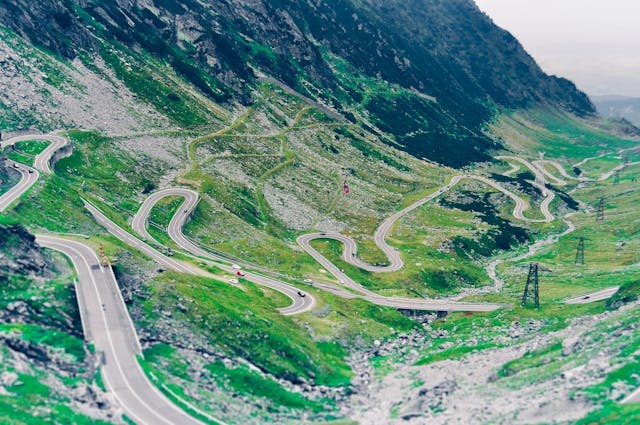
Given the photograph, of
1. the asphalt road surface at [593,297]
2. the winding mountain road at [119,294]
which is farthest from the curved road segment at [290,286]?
the asphalt road surface at [593,297]

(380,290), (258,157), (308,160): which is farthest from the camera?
(308,160)

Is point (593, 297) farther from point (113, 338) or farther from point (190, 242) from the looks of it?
point (113, 338)

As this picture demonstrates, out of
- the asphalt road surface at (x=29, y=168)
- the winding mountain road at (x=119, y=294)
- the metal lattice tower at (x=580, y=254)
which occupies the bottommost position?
the asphalt road surface at (x=29, y=168)

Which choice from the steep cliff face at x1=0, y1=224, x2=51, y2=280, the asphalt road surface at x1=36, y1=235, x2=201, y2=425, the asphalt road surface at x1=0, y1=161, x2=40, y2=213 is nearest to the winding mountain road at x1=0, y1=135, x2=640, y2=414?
the asphalt road surface at x1=36, y1=235, x2=201, y2=425

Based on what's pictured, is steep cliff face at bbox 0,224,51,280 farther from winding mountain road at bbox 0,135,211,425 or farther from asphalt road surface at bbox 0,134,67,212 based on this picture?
asphalt road surface at bbox 0,134,67,212

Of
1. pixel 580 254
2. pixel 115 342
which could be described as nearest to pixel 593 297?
pixel 580 254

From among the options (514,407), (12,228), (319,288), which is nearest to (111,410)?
(12,228)

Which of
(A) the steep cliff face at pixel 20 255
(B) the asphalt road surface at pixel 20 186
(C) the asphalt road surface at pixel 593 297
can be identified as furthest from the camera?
(C) the asphalt road surface at pixel 593 297

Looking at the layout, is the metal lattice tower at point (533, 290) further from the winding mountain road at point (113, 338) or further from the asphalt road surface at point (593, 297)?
the winding mountain road at point (113, 338)

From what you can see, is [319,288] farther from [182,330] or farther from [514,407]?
[514,407]
